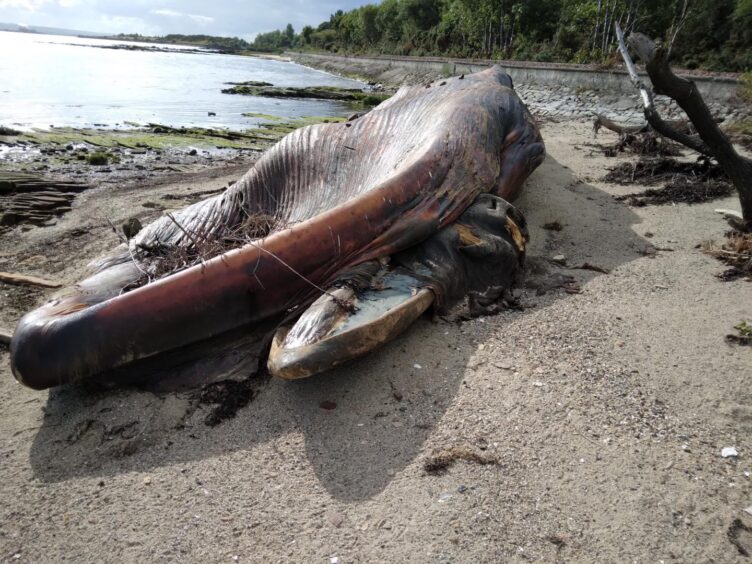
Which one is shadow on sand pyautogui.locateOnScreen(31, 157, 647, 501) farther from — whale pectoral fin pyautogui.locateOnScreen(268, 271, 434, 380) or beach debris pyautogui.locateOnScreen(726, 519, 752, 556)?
beach debris pyautogui.locateOnScreen(726, 519, 752, 556)

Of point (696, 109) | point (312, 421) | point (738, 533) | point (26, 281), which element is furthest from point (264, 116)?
point (738, 533)

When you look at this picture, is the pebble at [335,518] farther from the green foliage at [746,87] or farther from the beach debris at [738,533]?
the green foliage at [746,87]

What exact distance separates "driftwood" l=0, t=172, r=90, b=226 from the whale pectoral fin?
22.1 ft

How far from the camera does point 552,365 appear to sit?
3.85m

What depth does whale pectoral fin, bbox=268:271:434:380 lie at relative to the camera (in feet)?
11.0

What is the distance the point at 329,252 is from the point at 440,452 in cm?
170

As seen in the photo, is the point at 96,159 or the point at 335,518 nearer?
the point at 335,518

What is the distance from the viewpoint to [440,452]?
10.4 feet

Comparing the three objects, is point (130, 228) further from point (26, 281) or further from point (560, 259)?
point (560, 259)

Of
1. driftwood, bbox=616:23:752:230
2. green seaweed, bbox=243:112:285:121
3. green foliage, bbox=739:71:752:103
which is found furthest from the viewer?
green seaweed, bbox=243:112:285:121

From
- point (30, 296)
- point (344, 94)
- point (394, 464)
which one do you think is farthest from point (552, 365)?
point (344, 94)

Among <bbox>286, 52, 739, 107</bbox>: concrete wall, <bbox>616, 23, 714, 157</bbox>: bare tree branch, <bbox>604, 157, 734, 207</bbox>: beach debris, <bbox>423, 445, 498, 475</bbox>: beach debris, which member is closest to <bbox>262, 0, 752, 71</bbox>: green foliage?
<bbox>286, 52, 739, 107</bbox>: concrete wall

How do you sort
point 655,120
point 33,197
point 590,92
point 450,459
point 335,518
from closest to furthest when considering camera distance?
point 335,518 < point 450,459 < point 655,120 < point 33,197 < point 590,92

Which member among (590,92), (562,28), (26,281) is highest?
(562,28)
